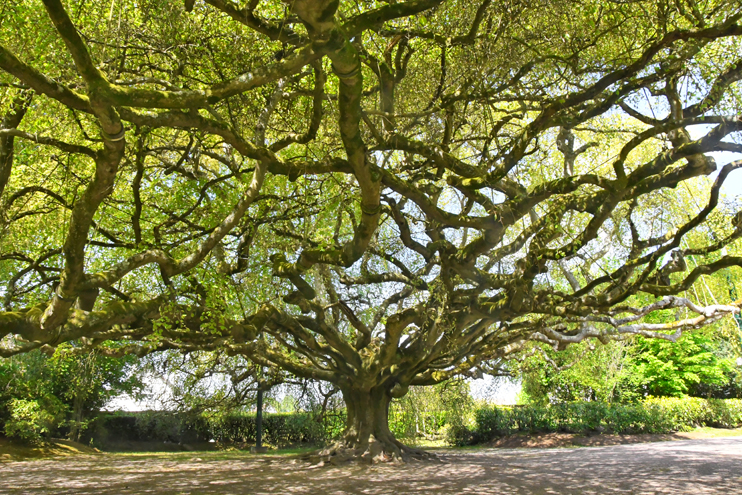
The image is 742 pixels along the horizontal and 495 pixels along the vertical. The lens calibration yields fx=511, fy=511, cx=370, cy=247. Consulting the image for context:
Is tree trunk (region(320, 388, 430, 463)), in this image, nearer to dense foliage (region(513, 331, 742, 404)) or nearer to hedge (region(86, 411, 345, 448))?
hedge (region(86, 411, 345, 448))

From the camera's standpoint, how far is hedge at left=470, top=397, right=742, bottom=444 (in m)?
18.2

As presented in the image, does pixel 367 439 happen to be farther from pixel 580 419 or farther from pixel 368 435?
pixel 580 419

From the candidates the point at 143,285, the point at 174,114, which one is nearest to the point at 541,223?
the point at 174,114

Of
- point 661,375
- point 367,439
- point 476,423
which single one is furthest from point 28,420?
point 661,375

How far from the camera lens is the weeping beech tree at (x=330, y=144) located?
16.6 feet

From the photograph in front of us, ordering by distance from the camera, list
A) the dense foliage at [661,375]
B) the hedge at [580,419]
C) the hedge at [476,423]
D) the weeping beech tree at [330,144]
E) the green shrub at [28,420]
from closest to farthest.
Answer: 1. the weeping beech tree at [330,144]
2. the green shrub at [28,420]
3. the hedge at [476,423]
4. the hedge at [580,419]
5. the dense foliage at [661,375]

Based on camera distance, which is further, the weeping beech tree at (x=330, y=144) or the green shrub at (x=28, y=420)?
the green shrub at (x=28, y=420)

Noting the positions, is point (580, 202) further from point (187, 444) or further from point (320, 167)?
point (187, 444)

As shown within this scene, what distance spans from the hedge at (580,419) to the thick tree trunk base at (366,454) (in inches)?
300

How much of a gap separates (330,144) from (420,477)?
5686 millimetres

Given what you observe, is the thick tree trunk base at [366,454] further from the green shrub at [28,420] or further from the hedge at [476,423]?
the green shrub at [28,420]

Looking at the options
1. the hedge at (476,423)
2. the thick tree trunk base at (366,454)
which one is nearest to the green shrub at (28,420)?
the hedge at (476,423)

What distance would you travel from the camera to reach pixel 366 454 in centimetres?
1119

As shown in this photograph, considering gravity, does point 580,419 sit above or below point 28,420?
below
